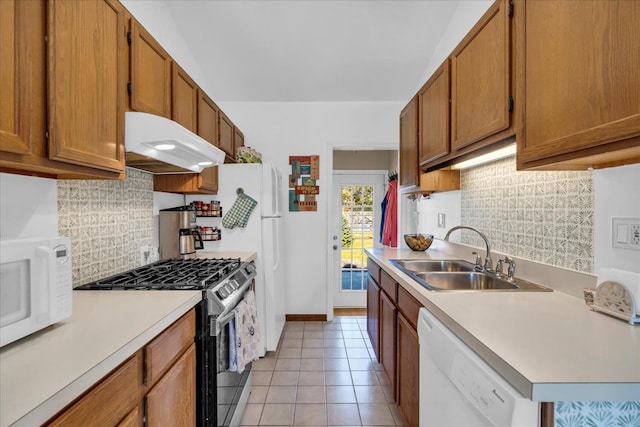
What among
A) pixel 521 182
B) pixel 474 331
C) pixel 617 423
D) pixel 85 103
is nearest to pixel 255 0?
pixel 85 103

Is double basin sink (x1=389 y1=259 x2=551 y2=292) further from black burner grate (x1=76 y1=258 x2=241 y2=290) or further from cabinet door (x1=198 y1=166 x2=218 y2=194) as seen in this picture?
cabinet door (x1=198 y1=166 x2=218 y2=194)

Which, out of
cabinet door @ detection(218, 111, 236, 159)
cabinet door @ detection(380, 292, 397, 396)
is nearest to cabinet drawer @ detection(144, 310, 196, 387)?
cabinet door @ detection(380, 292, 397, 396)

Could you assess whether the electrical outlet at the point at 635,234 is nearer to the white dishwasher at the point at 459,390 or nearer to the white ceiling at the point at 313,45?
the white dishwasher at the point at 459,390

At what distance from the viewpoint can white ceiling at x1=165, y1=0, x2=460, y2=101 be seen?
2572 mm

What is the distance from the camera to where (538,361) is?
76cm

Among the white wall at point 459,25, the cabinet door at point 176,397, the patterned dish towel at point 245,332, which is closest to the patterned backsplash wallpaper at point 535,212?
the white wall at point 459,25

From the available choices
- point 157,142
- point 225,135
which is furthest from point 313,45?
point 157,142

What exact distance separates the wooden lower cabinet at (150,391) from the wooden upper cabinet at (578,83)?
1.46 meters

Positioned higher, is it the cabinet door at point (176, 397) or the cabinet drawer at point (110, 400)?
the cabinet drawer at point (110, 400)

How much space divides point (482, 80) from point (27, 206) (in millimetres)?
2022

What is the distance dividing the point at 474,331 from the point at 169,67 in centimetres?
205

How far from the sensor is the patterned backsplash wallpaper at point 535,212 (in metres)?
1.31

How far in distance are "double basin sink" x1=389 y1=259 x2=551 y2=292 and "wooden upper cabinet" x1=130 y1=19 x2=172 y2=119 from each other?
1638 mm

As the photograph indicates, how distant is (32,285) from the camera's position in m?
0.92
